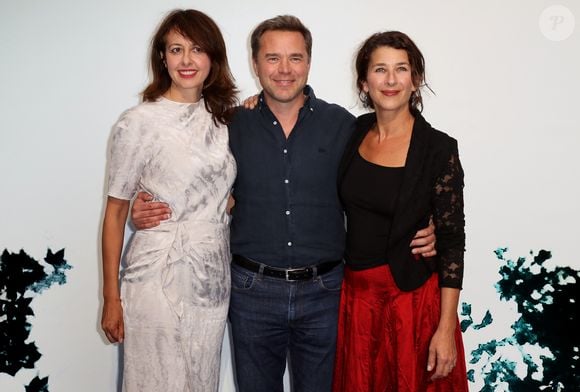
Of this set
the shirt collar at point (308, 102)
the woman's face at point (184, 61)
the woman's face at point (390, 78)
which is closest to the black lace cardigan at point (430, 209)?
the woman's face at point (390, 78)

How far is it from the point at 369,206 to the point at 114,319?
33.8 inches

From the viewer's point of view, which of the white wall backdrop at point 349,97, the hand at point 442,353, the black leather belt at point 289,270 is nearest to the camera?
the hand at point 442,353

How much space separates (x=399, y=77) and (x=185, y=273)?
2.87ft

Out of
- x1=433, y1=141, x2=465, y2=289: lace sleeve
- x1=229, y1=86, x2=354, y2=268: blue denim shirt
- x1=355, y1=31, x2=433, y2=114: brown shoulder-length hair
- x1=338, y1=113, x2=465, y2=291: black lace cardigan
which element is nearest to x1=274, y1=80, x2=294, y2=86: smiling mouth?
x1=229, y1=86, x2=354, y2=268: blue denim shirt

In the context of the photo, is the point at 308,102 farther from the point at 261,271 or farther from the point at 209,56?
the point at 261,271

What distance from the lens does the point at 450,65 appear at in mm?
2262

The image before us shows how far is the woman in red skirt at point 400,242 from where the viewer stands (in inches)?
63.0

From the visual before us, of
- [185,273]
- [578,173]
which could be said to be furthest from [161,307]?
[578,173]

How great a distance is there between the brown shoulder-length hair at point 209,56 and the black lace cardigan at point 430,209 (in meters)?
0.62

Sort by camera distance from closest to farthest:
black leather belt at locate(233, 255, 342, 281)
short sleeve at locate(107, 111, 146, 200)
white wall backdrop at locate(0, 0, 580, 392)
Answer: short sleeve at locate(107, 111, 146, 200) → black leather belt at locate(233, 255, 342, 281) → white wall backdrop at locate(0, 0, 580, 392)

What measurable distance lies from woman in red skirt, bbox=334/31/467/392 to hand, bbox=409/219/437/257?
19mm

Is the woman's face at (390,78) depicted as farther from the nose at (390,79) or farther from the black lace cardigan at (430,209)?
the black lace cardigan at (430,209)

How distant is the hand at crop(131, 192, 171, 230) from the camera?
5.64 ft

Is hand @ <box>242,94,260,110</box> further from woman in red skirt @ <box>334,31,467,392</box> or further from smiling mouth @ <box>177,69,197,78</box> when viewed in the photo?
woman in red skirt @ <box>334,31,467,392</box>
